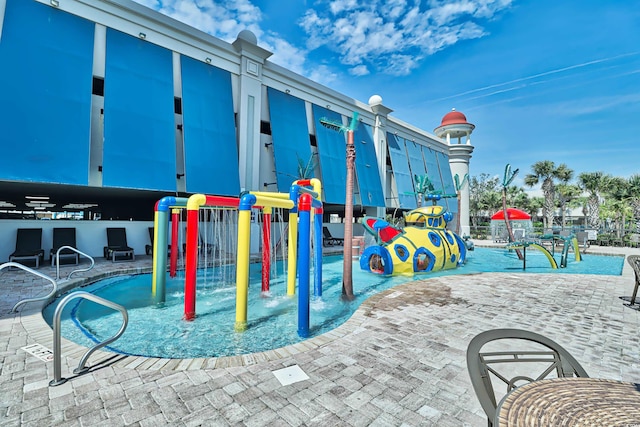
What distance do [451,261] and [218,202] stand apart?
31.0 feet

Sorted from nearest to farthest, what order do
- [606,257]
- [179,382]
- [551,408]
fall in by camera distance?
[551,408], [179,382], [606,257]

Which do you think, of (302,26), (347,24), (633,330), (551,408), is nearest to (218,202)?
(551,408)

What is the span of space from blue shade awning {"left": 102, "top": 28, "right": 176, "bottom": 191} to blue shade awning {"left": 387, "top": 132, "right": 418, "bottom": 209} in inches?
677

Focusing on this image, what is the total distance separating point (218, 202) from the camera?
22.1 feet

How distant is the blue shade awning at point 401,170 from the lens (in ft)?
80.8

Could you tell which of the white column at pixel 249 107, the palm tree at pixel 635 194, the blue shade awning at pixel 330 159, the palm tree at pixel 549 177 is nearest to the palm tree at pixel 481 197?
the palm tree at pixel 549 177

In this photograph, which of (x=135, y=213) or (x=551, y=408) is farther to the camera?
(x=135, y=213)

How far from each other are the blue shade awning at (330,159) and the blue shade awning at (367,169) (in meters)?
1.74

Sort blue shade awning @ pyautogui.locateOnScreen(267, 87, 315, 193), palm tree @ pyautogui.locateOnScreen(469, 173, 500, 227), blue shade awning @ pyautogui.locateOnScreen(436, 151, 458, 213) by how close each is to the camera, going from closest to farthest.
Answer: blue shade awning @ pyautogui.locateOnScreen(267, 87, 315, 193) → blue shade awning @ pyautogui.locateOnScreen(436, 151, 458, 213) → palm tree @ pyautogui.locateOnScreen(469, 173, 500, 227)

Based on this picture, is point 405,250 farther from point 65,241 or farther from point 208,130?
point 65,241

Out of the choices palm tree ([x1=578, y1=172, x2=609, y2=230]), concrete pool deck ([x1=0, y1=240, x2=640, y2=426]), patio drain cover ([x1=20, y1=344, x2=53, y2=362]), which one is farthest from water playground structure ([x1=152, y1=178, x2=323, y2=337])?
palm tree ([x1=578, y1=172, x2=609, y2=230])

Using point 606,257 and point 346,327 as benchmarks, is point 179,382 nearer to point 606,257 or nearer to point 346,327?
point 346,327

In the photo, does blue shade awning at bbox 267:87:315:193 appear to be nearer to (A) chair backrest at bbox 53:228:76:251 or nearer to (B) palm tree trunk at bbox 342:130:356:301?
(A) chair backrest at bbox 53:228:76:251

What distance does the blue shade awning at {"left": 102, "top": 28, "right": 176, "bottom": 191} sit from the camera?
11.3m
